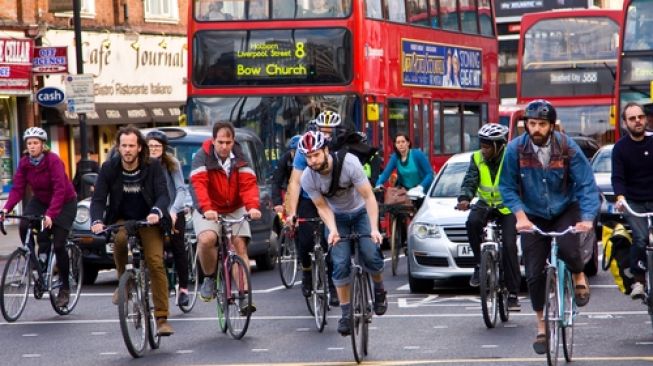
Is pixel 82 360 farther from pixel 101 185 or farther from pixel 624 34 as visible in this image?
pixel 624 34

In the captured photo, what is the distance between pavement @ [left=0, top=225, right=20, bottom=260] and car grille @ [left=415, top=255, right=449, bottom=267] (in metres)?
10.3

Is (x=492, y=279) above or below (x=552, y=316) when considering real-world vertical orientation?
below

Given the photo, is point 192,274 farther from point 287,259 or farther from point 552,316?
point 552,316

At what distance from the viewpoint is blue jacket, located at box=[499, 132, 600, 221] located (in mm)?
11398

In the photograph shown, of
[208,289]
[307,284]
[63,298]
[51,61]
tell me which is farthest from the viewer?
[51,61]

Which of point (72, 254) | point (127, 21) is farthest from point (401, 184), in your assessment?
point (127, 21)

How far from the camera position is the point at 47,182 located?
16.2 metres

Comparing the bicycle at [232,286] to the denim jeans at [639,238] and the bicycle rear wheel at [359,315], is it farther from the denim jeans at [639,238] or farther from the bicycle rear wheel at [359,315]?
the denim jeans at [639,238]

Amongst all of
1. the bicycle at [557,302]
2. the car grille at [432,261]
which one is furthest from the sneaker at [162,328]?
the car grille at [432,261]

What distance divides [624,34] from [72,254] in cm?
1493

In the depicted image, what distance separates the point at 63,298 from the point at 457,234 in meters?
4.00

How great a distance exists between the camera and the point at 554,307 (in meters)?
11.1

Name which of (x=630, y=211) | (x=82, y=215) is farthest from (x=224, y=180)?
(x=82, y=215)

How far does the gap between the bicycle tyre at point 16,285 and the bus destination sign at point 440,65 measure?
1054 cm
